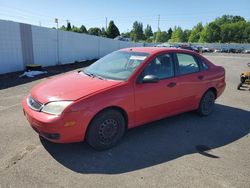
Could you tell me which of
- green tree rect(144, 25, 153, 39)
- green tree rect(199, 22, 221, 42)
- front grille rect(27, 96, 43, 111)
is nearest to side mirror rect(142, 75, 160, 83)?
front grille rect(27, 96, 43, 111)

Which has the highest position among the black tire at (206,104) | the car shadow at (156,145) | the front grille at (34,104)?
the front grille at (34,104)

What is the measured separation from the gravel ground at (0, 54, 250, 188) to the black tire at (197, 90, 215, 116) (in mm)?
377

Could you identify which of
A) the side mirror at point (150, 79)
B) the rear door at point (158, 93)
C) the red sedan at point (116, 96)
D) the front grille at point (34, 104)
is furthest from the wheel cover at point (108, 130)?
the front grille at point (34, 104)

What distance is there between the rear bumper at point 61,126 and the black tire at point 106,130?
174mm

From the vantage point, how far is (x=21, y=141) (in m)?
4.10

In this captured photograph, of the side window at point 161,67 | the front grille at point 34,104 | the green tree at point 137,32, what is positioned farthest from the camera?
the green tree at point 137,32

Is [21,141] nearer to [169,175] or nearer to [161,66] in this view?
[169,175]

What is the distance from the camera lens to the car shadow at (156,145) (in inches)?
→ 137

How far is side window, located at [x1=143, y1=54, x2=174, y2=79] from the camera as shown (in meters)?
4.34

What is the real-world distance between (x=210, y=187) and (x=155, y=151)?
1091 millimetres

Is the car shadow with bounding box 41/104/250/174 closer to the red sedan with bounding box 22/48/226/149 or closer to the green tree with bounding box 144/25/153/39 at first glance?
the red sedan with bounding box 22/48/226/149

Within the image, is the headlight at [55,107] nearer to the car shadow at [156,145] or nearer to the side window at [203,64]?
the car shadow at [156,145]

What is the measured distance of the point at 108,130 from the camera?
3852 millimetres

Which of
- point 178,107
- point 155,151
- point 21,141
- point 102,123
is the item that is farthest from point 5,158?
point 178,107
